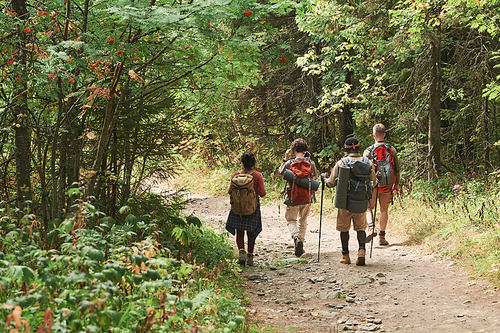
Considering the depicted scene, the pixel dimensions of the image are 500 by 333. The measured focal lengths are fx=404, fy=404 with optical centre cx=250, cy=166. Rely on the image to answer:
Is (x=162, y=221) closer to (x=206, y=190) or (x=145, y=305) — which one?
(x=145, y=305)

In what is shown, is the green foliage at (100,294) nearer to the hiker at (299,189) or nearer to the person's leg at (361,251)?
the person's leg at (361,251)

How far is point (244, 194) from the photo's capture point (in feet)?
22.9

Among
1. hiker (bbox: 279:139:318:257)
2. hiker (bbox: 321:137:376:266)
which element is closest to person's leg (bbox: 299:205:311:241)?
hiker (bbox: 279:139:318:257)

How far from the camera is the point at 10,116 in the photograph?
20.8ft

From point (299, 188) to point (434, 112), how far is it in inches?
212

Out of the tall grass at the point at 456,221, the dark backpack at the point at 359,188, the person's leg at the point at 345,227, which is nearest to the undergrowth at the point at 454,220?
the tall grass at the point at 456,221

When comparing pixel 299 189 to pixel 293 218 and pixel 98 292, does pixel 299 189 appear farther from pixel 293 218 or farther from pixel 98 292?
pixel 98 292

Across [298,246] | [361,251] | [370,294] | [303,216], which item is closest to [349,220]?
[361,251]

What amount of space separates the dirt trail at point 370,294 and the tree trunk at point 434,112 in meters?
3.32

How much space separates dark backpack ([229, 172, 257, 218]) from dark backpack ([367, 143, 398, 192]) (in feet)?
8.86

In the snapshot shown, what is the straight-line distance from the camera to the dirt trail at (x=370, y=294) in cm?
476

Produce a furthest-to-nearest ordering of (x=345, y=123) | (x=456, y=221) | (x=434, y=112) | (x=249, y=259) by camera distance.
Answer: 1. (x=345, y=123)
2. (x=434, y=112)
3. (x=456, y=221)
4. (x=249, y=259)

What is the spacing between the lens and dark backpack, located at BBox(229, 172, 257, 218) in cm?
693

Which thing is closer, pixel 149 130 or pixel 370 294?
pixel 370 294
